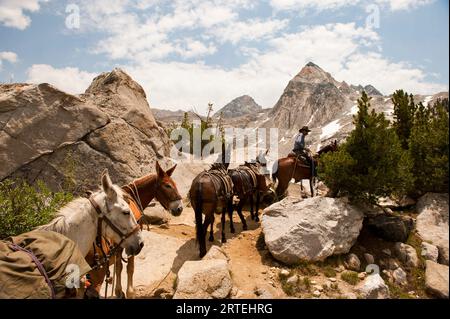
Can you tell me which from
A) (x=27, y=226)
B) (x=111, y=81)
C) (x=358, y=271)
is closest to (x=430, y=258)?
(x=358, y=271)

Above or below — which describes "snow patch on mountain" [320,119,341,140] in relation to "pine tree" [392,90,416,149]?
above

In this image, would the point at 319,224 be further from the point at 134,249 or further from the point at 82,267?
the point at 82,267

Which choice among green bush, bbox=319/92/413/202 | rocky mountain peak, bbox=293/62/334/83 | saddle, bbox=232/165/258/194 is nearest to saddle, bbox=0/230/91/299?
green bush, bbox=319/92/413/202

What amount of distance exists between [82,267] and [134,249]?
1183 mm

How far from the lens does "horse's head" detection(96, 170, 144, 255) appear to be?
4730mm

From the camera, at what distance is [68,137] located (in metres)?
11.1

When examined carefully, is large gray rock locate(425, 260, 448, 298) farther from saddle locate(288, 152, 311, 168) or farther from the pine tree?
saddle locate(288, 152, 311, 168)

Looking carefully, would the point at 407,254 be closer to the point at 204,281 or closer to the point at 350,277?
the point at 350,277

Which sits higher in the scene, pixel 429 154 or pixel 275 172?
pixel 429 154

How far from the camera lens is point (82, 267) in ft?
12.3

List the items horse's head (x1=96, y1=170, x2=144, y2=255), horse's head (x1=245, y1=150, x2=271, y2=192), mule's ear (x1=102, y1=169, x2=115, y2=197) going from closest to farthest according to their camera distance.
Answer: mule's ear (x1=102, y1=169, x2=115, y2=197), horse's head (x1=96, y1=170, x2=144, y2=255), horse's head (x1=245, y1=150, x2=271, y2=192)

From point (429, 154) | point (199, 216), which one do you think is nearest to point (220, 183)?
point (199, 216)

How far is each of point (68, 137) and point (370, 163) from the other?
33.6 ft

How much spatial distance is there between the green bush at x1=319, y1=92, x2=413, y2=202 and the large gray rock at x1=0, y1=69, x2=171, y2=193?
301 inches
